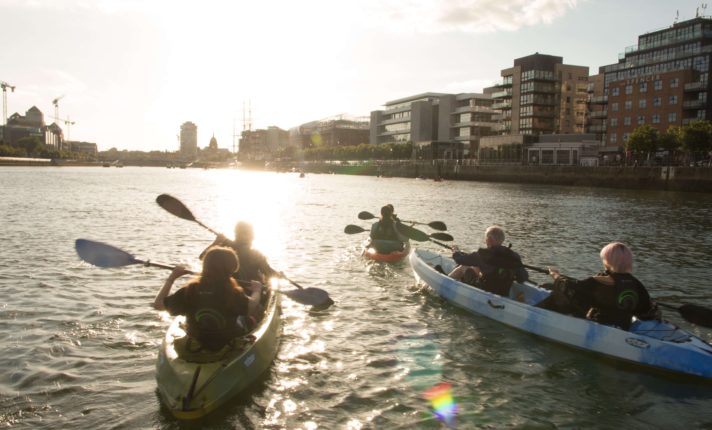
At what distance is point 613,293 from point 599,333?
0.96m

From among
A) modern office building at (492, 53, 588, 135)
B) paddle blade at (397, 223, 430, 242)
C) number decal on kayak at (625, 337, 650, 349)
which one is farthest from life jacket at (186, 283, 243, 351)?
modern office building at (492, 53, 588, 135)

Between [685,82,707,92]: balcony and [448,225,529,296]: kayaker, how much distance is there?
9964 cm

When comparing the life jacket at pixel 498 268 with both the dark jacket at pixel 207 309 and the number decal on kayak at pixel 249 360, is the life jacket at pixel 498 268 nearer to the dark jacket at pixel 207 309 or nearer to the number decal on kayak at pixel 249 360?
the number decal on kayak at pixel 249 360

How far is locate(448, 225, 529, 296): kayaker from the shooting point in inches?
453

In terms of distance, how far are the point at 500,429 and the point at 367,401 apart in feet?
6.41

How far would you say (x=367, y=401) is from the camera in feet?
27.6

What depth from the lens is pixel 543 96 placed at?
415 feet

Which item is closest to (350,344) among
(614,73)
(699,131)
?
(699,131)

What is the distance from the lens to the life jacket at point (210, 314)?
7.25m

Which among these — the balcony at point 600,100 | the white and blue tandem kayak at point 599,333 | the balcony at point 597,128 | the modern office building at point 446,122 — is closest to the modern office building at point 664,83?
the balcony at point 600,100

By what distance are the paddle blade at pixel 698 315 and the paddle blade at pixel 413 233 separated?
8.77 meters

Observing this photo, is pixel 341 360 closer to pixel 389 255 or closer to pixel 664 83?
pixel 389 255

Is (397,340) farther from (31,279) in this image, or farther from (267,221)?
(267,221)

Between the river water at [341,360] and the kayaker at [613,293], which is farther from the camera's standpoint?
the kayaker at [613,293]
